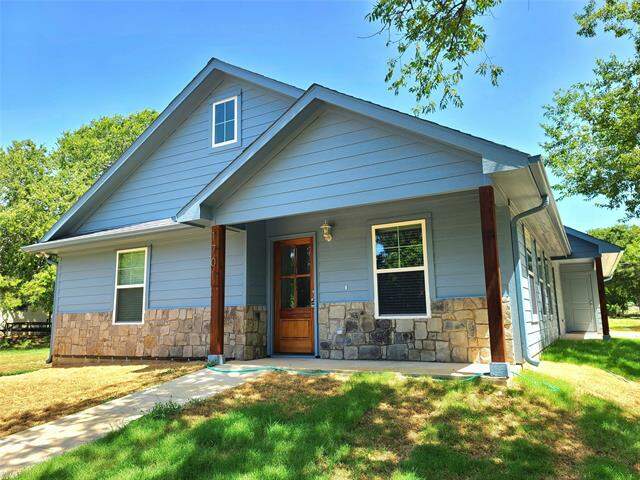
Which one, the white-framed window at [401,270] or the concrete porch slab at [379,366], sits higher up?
the white-framed window at [401,270]

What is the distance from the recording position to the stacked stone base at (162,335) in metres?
8.19

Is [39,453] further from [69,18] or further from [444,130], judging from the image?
[69,18]

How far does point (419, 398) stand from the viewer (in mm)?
4852

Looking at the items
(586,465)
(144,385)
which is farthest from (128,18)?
(586,465)

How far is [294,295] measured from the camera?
332 inches

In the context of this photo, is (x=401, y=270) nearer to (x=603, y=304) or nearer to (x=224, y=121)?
(x=224, y=121)

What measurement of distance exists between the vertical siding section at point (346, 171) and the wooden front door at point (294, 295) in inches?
65.1

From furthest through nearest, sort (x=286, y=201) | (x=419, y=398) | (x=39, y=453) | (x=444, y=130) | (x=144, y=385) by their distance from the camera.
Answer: (x=286, y=201), (x=144, y=385), (x=444, y=130), (x=419, y=398), (x=39, y=453)

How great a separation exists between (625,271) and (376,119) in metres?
29.2

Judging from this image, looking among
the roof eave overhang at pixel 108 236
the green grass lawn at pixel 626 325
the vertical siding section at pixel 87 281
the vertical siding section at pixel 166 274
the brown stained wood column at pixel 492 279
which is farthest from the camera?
the green grass lawn at pixel 626 325

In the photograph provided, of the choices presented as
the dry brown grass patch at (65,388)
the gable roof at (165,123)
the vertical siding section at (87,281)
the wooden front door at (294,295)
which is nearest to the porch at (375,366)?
the wooden front door at (294,295)

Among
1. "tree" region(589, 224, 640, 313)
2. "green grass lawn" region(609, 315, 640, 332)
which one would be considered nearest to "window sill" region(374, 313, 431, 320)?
"green grass lawn" region(609, 315, 640, 332)

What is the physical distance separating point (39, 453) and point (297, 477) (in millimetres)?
2502

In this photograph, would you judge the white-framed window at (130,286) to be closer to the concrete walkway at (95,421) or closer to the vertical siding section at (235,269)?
the vertical siding section at (235,269)
